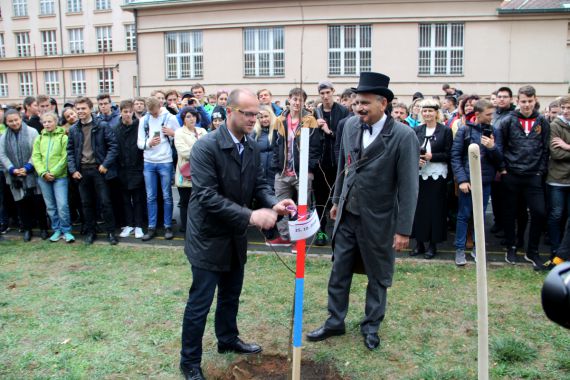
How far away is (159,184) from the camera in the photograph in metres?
9.30

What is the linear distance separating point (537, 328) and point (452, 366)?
1270mm

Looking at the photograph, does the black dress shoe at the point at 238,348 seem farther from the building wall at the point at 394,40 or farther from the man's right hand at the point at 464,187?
the building wall at the point at 394,40

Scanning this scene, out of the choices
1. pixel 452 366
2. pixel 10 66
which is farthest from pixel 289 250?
pixel 10 66

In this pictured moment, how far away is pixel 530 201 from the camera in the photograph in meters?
6.97

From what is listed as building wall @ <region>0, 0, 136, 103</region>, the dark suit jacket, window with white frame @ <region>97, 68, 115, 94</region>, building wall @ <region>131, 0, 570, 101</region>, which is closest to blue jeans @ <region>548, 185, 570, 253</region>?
the dark suit jacket

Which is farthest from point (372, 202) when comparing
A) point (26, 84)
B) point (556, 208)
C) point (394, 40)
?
point (26, 84)

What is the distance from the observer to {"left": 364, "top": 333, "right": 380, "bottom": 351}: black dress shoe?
4.66 m

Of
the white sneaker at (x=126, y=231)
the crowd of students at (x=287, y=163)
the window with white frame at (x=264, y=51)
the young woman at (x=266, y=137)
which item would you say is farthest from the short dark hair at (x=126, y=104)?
the window with white frame at (x=264, y=51)

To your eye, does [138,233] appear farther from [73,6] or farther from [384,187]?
[73,6]

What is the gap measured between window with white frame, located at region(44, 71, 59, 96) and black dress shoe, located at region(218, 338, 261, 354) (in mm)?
53905

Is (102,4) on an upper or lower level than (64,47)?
upper

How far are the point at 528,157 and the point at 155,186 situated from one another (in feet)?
19.4

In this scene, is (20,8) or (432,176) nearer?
(432,176)

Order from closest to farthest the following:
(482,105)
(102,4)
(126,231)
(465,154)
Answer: (482,105)
(465,154)
(126,231)
(102,4)
